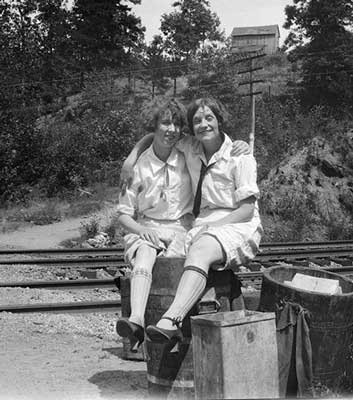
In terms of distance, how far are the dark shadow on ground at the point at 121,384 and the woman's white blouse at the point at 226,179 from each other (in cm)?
141

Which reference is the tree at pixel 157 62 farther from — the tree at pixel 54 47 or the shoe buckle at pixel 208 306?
the shoe buckle at pixel 208 306

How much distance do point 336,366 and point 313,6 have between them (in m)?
34.2

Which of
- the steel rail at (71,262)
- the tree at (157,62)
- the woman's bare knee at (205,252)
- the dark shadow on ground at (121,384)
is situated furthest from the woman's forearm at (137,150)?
the tree at (157,62)

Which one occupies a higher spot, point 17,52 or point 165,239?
point 17,52

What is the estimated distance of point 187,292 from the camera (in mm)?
3676

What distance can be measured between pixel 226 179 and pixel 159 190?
485 millimetres

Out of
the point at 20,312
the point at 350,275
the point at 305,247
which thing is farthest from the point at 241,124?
the point at 20,312

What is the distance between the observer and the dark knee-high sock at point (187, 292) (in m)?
3.68

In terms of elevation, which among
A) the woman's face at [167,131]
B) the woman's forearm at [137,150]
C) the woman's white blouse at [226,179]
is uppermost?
the woman's face at [167,131]

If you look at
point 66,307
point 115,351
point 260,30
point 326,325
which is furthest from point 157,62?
point 326,325

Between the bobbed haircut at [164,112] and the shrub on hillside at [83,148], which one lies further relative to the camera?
the shrub on hillside at [83,148]

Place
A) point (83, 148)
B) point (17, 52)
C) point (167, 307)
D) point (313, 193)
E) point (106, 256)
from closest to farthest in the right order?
point (167, 307) < point (106, 256) < point (313, 193) < point (83, 148) < point (17, 52)

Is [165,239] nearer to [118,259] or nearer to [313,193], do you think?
[118,259]

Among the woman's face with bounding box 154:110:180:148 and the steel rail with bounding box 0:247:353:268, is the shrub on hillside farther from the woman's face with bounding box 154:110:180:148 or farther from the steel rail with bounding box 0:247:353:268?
the woman's face with bounding box 154:110:180:148
